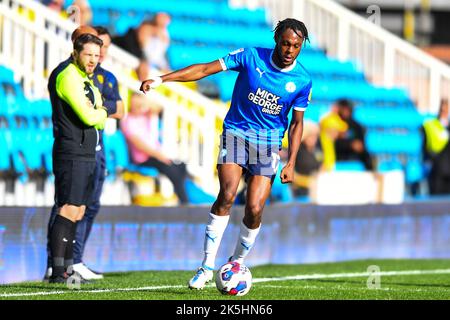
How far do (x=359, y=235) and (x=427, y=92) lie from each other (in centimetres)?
738

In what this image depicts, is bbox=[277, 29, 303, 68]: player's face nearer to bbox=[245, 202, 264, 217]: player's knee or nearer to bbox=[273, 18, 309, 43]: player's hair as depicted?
bbox=[273, 18, 309, 43]: player's hair

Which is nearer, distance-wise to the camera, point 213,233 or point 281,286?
point 213,233

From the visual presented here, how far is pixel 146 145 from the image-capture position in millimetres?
15828

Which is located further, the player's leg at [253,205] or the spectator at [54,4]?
the spectator at [54,4]

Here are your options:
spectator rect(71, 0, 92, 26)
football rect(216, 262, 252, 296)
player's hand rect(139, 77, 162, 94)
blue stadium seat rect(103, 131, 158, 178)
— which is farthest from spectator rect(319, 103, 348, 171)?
Answer: player's hand rect(139, 77, 162, 94)

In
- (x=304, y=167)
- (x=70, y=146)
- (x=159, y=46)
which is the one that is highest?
(x=159, y=46)

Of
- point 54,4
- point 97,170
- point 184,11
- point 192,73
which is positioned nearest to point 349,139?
point 184,11

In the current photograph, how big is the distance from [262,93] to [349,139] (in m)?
9.51

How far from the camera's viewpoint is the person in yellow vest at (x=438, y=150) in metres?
20.2

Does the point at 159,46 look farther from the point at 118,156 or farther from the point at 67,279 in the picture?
the point at 67,279

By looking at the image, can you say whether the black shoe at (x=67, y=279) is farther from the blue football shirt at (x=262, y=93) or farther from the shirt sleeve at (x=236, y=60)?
the shirt sleeve at (x=236, y=60)

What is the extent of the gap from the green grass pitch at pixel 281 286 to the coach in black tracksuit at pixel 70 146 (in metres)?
0.42

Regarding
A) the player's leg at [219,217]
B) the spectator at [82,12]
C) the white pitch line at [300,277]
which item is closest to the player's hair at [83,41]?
the player's leg at [219,217]
